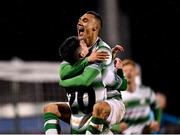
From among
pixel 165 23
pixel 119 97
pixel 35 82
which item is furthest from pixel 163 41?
pixel 119 97

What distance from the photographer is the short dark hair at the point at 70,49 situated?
441 cm

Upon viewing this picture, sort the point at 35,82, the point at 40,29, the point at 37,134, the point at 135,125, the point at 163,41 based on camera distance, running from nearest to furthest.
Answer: the point at 135,125
the point at 37,134
the point at 35,82
the point at 40,29
the point at 163,41

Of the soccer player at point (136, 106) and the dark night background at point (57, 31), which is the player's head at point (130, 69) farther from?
the dark night background at point (57, 31)

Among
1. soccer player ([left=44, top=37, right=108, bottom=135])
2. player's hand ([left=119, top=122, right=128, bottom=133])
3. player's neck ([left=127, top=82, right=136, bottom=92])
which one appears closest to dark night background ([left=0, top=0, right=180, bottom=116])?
player's neck ([left=127, top=82, right=136, bottom=92])

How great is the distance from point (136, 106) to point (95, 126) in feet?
9.97

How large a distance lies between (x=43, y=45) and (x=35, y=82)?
3.95m

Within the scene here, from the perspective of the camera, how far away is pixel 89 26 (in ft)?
14.3

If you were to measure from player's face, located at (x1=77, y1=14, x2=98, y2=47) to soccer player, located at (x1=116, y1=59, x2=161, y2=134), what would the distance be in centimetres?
228

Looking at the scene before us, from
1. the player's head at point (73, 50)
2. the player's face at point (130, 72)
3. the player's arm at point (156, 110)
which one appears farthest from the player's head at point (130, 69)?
the player's head at point (73, 50)

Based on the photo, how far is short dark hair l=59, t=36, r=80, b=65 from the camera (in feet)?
14.5

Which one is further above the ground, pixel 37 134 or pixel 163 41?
pixel 163 41

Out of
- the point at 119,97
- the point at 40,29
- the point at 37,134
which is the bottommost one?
the point at 37,134

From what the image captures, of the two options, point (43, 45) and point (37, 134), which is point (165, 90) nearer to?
point (43, 45)

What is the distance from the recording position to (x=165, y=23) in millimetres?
16172
